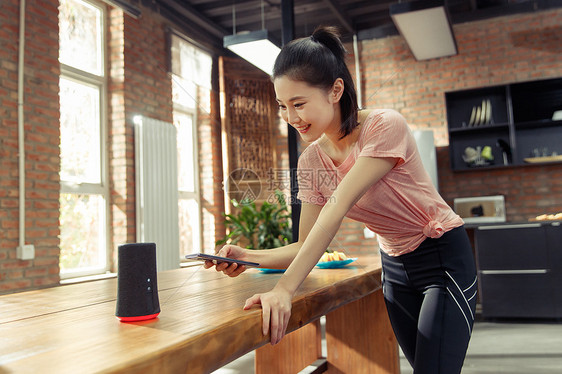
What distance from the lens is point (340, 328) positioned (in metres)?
2.09

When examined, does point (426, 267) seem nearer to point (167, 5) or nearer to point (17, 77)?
point (17, 77)

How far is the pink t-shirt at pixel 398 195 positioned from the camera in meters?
1.07

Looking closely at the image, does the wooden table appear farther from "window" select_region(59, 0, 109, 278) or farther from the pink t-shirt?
"window" select_region(59, 0, 109, 278)

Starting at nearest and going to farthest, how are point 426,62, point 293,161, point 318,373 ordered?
point 318,373 < point 293,161 < point 426,62

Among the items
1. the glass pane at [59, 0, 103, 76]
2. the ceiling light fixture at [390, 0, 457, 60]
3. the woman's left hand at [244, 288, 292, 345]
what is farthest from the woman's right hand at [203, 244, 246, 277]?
the glass pane at [59, 0, 103, 76]

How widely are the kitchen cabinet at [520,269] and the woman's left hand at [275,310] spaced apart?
3.96 m

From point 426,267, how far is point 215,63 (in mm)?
3613

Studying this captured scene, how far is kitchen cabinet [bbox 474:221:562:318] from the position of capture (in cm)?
425

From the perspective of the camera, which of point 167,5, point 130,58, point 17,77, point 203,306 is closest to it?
point 203,306

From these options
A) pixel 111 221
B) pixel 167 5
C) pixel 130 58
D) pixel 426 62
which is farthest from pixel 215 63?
pixel 426 62

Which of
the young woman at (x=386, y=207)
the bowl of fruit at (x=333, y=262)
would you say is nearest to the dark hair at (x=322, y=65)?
the young woman at (x=386, y=207)

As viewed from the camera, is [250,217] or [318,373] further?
[250,217]

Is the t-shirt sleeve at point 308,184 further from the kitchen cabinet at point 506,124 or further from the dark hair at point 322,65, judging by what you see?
the kitchen cabinet at point 506,124

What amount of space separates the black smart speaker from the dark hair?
1.68 feet
